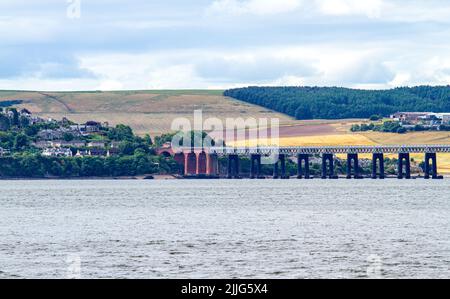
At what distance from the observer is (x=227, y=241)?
7369 centimetres

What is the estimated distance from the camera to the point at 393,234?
7906 centimetres

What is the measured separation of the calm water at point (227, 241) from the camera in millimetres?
57562

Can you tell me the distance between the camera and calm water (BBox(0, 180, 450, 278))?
57562 millimetres

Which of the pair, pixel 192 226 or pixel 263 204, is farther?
pixel 263 204

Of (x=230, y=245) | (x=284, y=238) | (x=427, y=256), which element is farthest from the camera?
(x=284, y=238)

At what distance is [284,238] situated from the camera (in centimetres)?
7600

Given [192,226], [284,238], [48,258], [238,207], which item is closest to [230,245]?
[284,238]

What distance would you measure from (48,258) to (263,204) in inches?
2545

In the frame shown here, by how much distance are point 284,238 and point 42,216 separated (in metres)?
33.7

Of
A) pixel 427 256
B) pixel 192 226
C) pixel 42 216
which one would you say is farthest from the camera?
pixel 42 216

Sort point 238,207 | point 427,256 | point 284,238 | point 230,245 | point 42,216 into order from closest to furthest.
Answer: point 427,256 → point 230,245 → point 284,238 → point 42,216 → point 238,207
